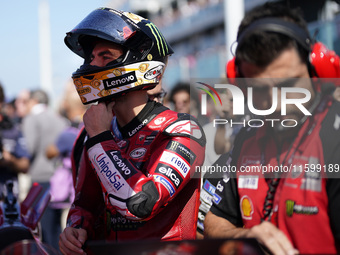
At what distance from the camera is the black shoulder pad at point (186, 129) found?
252 centimetres

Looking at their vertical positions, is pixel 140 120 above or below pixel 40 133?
above

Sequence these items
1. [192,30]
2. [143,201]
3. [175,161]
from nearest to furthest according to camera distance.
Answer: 1. [143,201]
2. [175,161]
3. [192,30]

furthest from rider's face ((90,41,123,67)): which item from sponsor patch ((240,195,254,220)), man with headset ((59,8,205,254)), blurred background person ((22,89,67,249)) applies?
blurred background person ((22,89,67,249))

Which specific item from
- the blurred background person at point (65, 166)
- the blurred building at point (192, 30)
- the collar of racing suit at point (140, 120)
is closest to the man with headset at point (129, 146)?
the collar of racing suit at point (140, 120)

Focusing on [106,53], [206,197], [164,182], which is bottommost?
[206,197]

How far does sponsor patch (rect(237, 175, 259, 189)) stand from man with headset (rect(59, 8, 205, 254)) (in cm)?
33

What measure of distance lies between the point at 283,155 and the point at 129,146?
0.86 metres

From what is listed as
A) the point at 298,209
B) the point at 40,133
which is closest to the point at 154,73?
the point at 298,209

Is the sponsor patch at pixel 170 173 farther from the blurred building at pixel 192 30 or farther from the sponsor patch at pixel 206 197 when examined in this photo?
the blurred building at pixel 192 30

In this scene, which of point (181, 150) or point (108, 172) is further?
point (181, 150)

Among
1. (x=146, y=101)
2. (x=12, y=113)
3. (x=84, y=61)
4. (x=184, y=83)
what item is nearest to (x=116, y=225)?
(x=146, y=101)

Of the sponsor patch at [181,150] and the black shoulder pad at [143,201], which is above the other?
the sponsor patch at [181,150]

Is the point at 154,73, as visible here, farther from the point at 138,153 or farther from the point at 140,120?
the point at 138,153

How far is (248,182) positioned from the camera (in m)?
2.18
